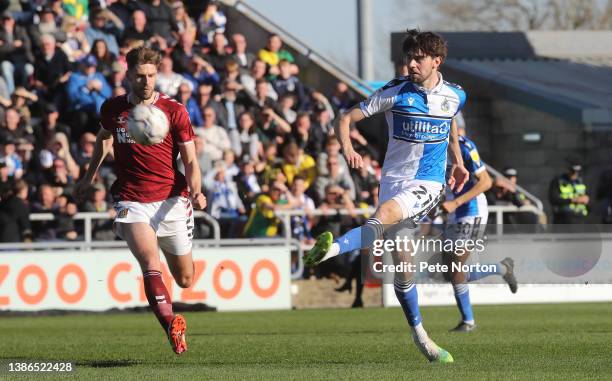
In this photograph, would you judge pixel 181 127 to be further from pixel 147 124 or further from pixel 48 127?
pixel 48 127

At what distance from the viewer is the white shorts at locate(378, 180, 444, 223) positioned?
1023 cm

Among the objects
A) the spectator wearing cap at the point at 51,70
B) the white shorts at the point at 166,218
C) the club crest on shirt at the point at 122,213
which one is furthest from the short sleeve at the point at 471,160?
the spectator wearing cap at the point at 51,70

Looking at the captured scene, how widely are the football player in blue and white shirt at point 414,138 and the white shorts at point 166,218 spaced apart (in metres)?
1.44

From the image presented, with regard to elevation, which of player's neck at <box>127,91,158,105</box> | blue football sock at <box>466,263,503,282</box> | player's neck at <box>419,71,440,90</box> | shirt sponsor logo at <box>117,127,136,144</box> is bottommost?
blue football sock at <box>466,263,503,282</box>

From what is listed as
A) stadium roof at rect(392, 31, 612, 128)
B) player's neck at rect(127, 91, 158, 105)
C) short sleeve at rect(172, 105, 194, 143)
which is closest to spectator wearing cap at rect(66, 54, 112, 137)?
stadium roof at rect(392, 31, 612, 128)

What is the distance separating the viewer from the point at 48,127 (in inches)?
801

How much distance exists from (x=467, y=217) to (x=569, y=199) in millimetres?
8923

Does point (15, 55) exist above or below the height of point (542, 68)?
below

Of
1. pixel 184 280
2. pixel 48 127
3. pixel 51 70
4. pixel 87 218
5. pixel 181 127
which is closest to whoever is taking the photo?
pixel 181 127

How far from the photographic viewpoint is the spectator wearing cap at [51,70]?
21.2 m

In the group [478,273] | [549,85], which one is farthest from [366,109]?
[549,85]

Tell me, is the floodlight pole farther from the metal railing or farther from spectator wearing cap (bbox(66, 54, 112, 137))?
the metal railing

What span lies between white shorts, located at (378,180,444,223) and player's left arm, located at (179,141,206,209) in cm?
136

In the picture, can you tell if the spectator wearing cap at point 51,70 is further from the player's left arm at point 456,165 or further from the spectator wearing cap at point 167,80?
the player's left arm at point 456,165
